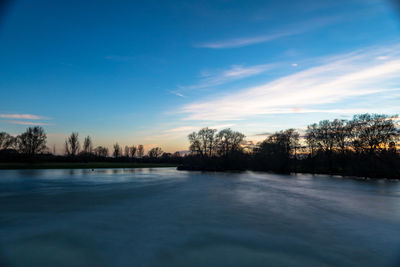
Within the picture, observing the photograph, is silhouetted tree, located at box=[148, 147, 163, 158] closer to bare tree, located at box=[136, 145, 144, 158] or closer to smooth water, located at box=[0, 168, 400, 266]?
bare tree, located at box=[136, 145, 144, 158]

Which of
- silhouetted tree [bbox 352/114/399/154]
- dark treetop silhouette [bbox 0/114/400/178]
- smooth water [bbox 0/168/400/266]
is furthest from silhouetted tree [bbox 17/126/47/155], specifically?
silhouetted tree [bbox 352/114/399/154]

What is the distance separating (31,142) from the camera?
171ft

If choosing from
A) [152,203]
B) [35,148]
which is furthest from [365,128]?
[35,148]

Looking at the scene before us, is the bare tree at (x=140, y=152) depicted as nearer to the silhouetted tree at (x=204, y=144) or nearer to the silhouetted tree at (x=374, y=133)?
the silhouetted tree at (x=204, y=144)

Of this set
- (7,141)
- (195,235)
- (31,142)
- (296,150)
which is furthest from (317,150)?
(7,141)

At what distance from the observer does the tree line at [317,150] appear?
1288 inches

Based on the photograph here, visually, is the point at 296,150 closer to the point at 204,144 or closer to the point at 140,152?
the point at 204,144

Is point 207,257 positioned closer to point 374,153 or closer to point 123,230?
point 123,230

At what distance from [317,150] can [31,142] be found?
7001cm

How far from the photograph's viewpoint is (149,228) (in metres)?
6.80

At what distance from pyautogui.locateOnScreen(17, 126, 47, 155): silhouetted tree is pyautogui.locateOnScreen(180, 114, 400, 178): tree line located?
126ft

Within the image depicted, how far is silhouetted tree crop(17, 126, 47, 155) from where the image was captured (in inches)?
2036

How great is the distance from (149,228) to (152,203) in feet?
14.1

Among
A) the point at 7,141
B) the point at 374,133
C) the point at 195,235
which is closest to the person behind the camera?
the point at 195,235
